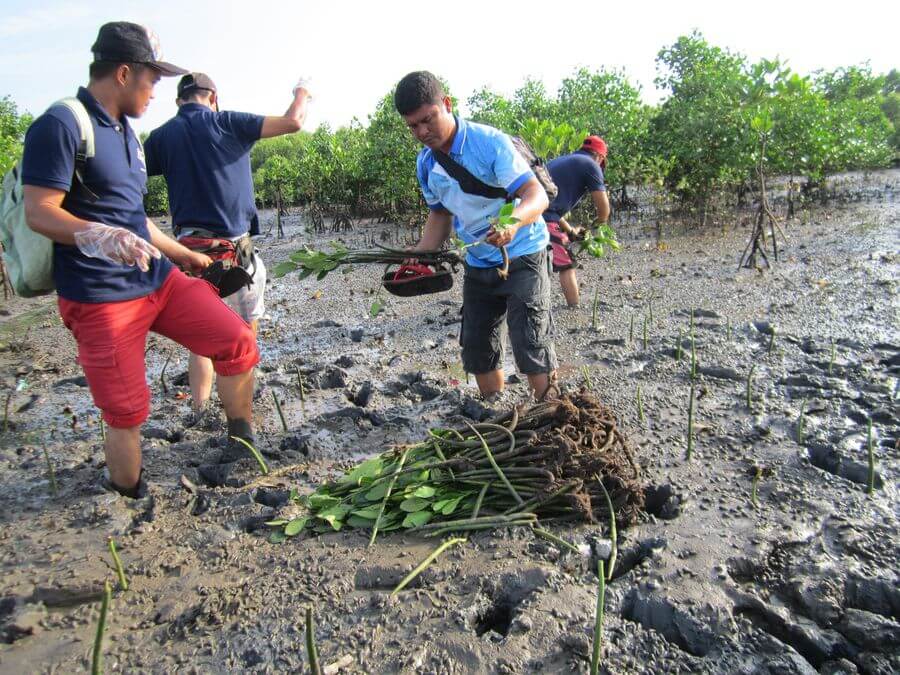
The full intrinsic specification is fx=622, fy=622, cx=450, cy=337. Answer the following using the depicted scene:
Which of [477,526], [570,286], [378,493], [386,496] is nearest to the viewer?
[477,526]

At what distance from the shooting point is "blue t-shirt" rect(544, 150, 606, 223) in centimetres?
546

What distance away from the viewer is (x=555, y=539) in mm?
2383

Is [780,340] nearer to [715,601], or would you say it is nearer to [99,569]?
[715,601]

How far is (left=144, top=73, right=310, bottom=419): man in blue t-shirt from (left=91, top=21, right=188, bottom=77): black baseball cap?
855mm

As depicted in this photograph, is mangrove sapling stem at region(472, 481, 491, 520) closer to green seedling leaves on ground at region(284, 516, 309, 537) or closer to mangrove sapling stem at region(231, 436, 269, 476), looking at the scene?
green seedling leaves on ground at region(284, 516, 309, 537)

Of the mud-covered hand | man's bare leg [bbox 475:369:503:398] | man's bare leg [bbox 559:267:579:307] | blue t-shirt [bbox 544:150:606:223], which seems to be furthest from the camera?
man's bare leg [bbox 559:267:579:307]

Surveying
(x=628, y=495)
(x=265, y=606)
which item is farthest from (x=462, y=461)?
(x=265, y=606)

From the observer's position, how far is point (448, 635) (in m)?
2.08

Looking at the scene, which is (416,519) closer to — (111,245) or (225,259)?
(111,245)

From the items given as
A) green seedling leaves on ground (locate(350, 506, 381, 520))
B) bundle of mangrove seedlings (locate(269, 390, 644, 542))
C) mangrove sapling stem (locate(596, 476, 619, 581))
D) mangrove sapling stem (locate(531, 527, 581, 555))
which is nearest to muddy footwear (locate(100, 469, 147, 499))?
bundle of mangrove seedlings (locate(269, 390, 644, 542))

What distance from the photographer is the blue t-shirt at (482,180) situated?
3180mm

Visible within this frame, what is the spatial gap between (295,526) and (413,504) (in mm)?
511

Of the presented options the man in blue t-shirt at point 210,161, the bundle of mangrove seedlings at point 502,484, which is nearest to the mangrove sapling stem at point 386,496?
the bundle of mangrove seedlings at point 502,484

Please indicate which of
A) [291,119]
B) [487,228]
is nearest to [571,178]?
[487,228]
